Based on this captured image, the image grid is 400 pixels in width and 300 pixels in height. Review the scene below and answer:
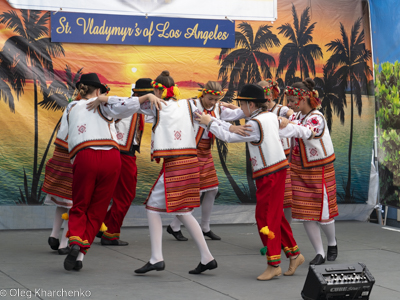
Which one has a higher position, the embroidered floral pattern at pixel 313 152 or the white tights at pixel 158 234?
the embroidered floral pattern at pixel 313 152

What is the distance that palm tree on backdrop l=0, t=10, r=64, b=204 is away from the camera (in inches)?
230

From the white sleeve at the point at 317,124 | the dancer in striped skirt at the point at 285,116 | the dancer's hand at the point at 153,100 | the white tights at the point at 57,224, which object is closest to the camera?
the dancer's hand at the point at 153,100

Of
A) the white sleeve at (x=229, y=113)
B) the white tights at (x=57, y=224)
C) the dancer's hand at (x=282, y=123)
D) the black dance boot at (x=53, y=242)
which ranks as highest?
the white sleeve at (x=229, y=113)

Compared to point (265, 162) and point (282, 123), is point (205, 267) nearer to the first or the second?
point (265, 162)

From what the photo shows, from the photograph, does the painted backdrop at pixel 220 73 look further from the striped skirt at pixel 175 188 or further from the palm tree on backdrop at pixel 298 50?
the striped skirt at pixel 175 188

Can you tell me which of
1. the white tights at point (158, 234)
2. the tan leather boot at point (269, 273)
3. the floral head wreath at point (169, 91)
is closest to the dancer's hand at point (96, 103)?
the floral head wreath at point (169, 91)

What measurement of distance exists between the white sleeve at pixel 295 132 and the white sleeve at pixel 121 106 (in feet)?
3.63

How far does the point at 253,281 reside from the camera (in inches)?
159

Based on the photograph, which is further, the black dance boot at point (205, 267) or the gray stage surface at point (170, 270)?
the black dance boot at point (205, 267)

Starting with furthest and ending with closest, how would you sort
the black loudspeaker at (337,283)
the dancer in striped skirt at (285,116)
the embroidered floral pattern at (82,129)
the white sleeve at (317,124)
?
A: 1. the dancer in striped skirt at (285,116)
2. the white sleeve at (317,124)
3. the embroidered floral pattern at (82,129)
4. the black loudspeaker at (337,283)

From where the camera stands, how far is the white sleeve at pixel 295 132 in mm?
4242

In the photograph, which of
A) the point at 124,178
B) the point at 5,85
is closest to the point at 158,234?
the point at 124,178

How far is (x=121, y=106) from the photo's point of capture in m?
4.02

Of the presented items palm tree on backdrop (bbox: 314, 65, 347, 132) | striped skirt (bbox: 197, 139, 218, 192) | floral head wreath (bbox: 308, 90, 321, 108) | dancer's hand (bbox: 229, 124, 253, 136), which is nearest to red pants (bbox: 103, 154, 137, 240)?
striped skirt (bbox: 197, 139, 218, 192)
